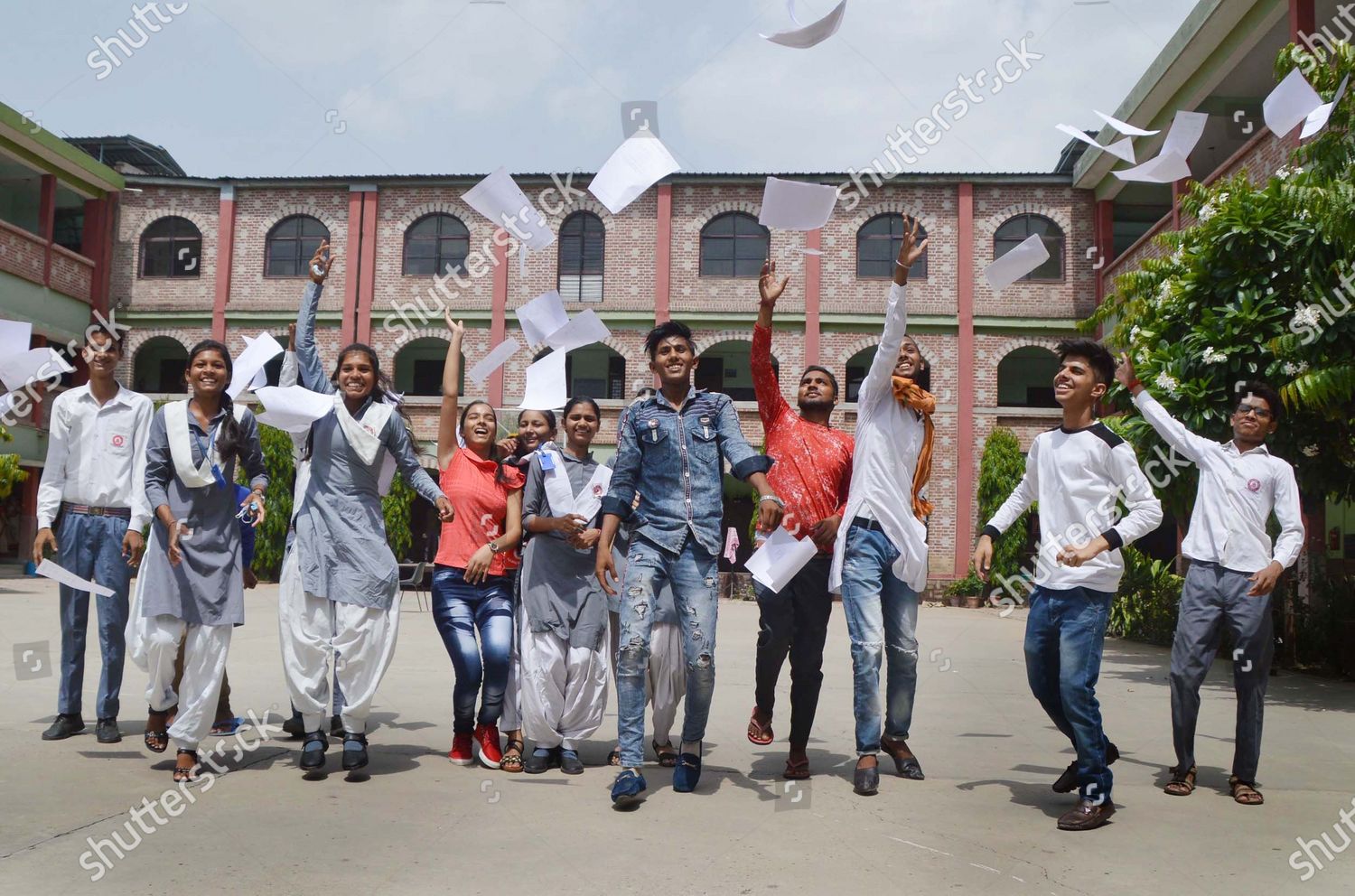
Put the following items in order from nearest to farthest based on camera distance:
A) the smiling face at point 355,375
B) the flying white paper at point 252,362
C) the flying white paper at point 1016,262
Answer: the smiling face at point 355,375 → the flying white paper at point 1016,262 → the flying white paper at point 252,362

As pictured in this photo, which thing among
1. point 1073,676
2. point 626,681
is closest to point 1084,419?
point 1073,676

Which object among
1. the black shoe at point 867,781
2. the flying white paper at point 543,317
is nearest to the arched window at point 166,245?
the flying white paper at point 543,317

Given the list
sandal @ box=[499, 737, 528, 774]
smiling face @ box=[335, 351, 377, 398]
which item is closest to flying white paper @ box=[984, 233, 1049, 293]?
smiling face @ box=[335, 351, 377, 398]

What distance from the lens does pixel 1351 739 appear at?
6578 millimetres

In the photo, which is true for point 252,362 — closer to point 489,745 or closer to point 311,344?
point 311,344

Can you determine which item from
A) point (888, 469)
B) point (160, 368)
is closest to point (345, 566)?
point (888, 469)

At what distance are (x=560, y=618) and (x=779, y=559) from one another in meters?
1.26

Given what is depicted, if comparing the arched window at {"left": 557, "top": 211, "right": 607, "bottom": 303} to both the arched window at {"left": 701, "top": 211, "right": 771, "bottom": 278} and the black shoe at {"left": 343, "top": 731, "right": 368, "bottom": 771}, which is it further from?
the black shoe at {"left": 343, "top": 731, "right": 368, "bottom": 771}

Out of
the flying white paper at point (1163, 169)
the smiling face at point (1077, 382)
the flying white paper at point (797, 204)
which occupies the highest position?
the flying white paper at point (1163, 169)

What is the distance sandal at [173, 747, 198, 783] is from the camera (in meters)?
4.72

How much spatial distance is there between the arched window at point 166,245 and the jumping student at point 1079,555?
2489cm

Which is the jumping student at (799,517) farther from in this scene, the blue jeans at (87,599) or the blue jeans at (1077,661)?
the blue jeans at (87,599)

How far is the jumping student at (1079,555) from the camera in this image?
4418mm

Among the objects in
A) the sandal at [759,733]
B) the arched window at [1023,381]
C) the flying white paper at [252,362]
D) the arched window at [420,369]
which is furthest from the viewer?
the arched window at [420,369]
